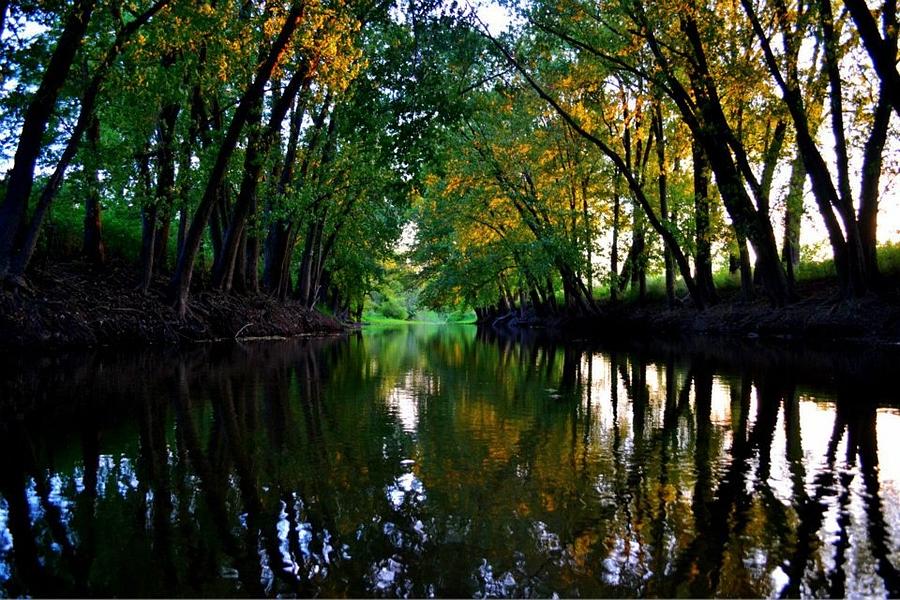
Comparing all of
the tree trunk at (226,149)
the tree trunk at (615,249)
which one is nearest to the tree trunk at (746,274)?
the tree trunk at (615,249)

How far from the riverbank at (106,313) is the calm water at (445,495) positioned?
17.7ft

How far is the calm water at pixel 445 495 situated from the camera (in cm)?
206

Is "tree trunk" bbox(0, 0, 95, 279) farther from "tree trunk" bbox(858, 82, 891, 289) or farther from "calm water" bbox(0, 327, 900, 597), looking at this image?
"tree trunk" bbox(858, 82, 891, 289)

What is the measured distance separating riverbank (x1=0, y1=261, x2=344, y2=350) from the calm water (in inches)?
212

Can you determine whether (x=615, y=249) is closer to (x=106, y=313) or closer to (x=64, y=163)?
(x=106, y=313)

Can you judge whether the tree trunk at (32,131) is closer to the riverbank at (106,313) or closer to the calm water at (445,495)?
the riverbank at (106,313)

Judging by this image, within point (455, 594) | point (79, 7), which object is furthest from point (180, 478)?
point (79, 7)

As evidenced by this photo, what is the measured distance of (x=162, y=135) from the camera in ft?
49.6

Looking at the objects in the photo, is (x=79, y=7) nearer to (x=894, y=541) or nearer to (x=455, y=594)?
(x=455, y=594)

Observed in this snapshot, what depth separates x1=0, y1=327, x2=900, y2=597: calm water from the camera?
6.77ft

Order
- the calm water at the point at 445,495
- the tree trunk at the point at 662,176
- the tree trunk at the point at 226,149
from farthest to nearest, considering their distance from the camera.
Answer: the tree trunk at the point at 662,176 < the tree trunk at the point at 226,149 < the calm water at the point at 445,495

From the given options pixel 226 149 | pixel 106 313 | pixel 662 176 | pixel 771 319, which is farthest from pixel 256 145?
pixel 662 176

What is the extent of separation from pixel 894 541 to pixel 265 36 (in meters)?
14.5

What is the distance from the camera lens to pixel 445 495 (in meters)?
2.94
